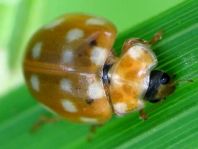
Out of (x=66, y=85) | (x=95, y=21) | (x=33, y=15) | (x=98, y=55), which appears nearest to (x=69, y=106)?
(x=66, y=85)

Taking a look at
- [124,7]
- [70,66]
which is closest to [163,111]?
[70,66]

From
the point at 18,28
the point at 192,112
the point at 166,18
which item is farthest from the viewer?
the point at 18,28

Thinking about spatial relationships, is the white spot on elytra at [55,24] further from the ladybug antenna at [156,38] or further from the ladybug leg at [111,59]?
the ladybug antenna at [156,38]

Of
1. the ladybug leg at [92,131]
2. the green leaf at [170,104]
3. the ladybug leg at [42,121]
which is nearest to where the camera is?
the green leaf at [170,104]


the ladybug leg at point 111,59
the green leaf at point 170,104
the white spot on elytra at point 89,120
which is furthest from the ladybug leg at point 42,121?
the ladybug leg at point 111,59

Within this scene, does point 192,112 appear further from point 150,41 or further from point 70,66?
point 70,66

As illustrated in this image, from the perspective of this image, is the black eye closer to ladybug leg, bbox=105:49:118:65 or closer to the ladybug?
the ladybug

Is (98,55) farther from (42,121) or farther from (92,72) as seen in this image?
(42,121)
